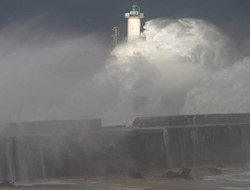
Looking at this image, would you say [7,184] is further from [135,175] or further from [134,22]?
[134,22]

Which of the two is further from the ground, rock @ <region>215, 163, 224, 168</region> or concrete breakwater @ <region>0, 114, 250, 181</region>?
concrete breakwater @ <region>0, 114, 250, 181</region>

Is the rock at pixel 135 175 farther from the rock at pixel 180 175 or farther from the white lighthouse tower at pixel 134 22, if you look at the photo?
the white lighthouse tower at pixel 134 22

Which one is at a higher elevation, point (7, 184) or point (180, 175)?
point (7, 184)

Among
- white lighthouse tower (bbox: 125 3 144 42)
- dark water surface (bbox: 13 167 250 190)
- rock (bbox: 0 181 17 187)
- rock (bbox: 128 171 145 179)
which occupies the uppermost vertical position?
rock (bbox: 0 181 17 187)

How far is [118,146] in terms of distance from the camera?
18.7m

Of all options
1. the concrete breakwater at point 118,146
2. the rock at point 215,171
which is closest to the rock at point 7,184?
the concrete breakwater at point 118,146

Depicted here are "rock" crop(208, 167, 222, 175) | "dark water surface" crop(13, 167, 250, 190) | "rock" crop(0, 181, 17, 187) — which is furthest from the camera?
"rock" crop(208, 167, 222, 175)

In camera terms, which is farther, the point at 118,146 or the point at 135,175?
the point at 118,146

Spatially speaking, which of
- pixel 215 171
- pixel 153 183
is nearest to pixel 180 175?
pixel 153 183

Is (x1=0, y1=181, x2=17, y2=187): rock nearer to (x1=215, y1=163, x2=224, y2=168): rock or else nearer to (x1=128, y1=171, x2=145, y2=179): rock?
(x1=128, y1=171, x2=145, y2=179): rock

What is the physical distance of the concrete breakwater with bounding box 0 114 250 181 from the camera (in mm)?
16703

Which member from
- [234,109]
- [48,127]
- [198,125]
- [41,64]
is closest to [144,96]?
[234,109]

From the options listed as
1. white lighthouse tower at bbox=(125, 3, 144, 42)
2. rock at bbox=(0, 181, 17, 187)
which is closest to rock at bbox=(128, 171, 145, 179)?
rock at bbox=(0, 181, 17, 187)

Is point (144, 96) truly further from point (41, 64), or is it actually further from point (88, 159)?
point (88, 159)
